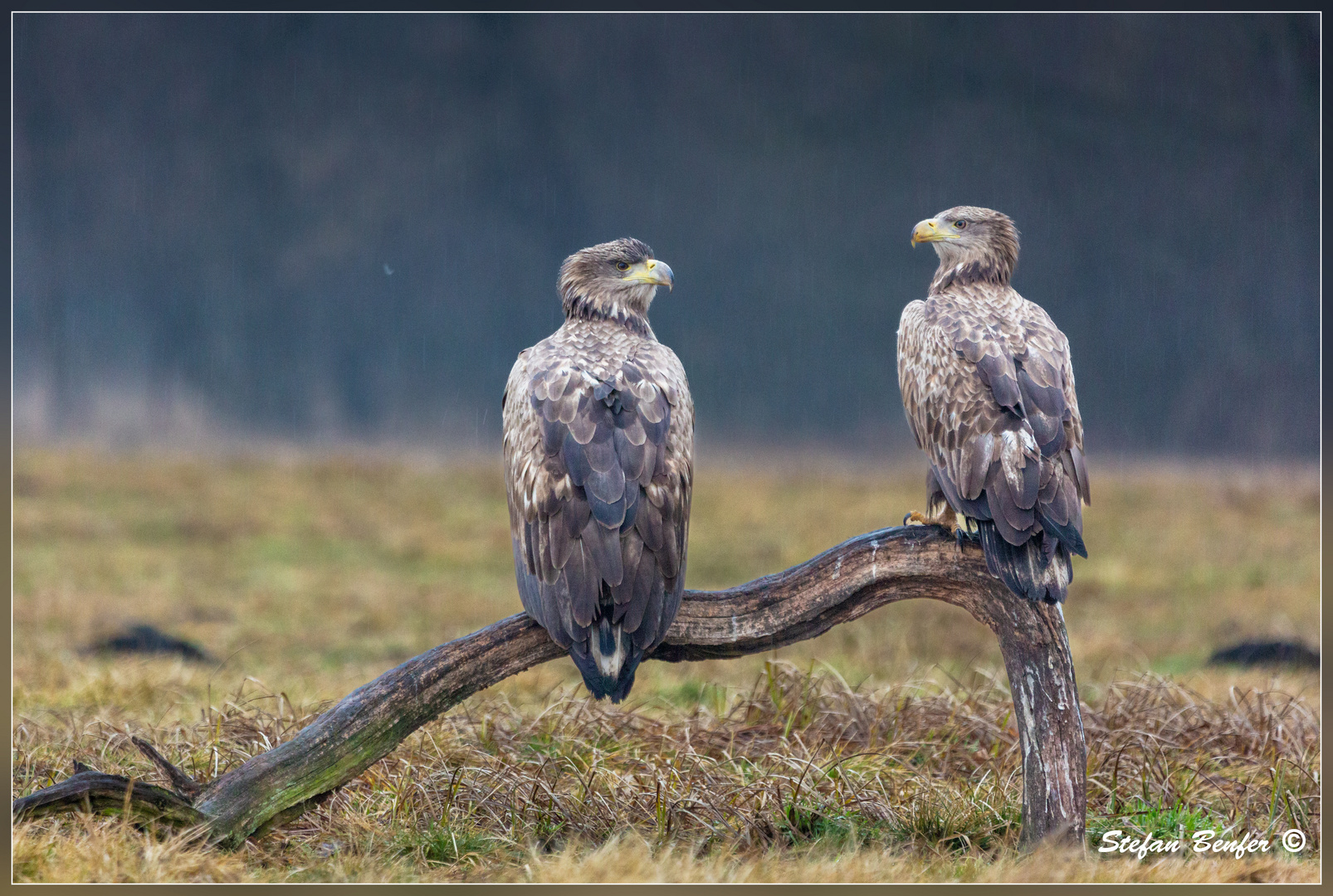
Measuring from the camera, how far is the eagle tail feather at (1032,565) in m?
4.36

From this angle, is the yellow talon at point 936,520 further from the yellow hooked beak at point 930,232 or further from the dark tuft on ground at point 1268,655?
the dark tuft on ground at point 1268,655

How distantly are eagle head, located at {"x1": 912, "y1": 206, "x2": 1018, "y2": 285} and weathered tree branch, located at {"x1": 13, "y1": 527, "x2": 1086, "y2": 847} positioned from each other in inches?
51.1

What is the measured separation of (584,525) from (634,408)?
1.68 ft

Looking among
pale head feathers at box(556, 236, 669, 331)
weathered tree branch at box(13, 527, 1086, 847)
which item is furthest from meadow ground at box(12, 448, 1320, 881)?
pale head feathers at box(556, 236, 669, 331)

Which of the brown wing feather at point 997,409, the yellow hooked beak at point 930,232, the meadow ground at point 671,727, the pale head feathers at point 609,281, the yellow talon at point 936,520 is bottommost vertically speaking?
the meadow ground at point 671,727

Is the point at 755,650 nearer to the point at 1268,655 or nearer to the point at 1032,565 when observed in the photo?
the point at 1032,565

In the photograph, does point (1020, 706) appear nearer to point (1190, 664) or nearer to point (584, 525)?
point (584, 525)

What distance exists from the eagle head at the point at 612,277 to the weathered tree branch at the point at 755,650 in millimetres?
1366

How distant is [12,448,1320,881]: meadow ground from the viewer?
458 centimetres

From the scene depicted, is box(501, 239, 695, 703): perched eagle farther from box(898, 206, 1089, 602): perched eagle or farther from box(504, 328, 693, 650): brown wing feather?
box(898, 206, 1089, 602): perched eagle

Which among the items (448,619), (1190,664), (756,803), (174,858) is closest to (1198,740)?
(756,803)

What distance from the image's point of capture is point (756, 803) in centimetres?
499

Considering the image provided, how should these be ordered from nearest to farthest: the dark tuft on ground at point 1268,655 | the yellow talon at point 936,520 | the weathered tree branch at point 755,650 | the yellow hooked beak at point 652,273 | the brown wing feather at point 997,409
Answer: the brown wing feather at point 997,409
the weathered tree branch at point 755,650
the yellow talon at point 936,520
the yellow hooked beak at point 652,273
the dark tuft on ground at point 1268,655

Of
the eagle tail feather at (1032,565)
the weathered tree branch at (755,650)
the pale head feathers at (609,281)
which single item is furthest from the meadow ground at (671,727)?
the pale head feathers at (609,281)
